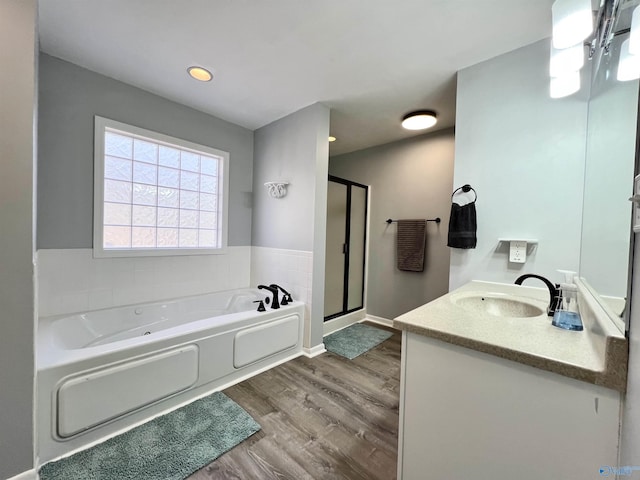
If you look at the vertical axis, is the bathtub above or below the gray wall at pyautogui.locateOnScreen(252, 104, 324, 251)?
below

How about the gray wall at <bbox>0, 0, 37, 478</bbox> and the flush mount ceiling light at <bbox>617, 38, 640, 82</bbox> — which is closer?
the flush mount ceiling light at <bbox>617, 38, 640, 82</bbox>

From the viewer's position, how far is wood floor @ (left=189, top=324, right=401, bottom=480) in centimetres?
133

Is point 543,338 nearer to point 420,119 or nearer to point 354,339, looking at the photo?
point 354,339

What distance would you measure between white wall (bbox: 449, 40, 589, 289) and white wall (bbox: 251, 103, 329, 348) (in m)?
1.25

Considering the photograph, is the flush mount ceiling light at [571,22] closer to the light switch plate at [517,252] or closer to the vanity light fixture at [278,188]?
the light switch plate at [517,252]

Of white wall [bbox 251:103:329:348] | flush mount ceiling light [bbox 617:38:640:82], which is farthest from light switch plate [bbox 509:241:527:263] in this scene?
white wall [bbox 251:103:329:348]

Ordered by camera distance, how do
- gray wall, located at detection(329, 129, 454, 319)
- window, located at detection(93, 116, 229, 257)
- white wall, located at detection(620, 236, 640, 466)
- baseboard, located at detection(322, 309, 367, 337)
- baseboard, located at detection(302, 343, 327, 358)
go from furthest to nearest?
baseboard, located at detection(322, 309, 367, 337) < gray wall, located at detection(329, 129, 454, 319) < baseboard, located at detection(302, 343, 327, 358) < window, located at detection(93, 116, 229, 257) < white wall, located at detection(620, 236, 640, 466)

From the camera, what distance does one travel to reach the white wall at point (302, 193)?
259 cm

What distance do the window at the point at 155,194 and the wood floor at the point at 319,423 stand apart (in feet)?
A: 5.56

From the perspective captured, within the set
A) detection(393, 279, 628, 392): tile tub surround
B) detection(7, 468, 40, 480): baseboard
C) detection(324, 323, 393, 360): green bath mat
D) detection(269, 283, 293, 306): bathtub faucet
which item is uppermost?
detection(393, 279, 628, 392): tile tub surround

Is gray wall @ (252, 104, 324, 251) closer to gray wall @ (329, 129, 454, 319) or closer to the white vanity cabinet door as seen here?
gray wall @ (329, 129, 454, 319)

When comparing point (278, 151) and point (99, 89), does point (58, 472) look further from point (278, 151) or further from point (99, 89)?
point (278, 151)

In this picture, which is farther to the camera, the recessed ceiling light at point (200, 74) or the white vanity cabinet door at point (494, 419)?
the recessed ceiling light at point (200, 74)

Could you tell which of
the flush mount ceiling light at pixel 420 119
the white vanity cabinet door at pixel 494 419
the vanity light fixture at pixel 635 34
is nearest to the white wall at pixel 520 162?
the flush mount ceiling light at pixel 420 119
